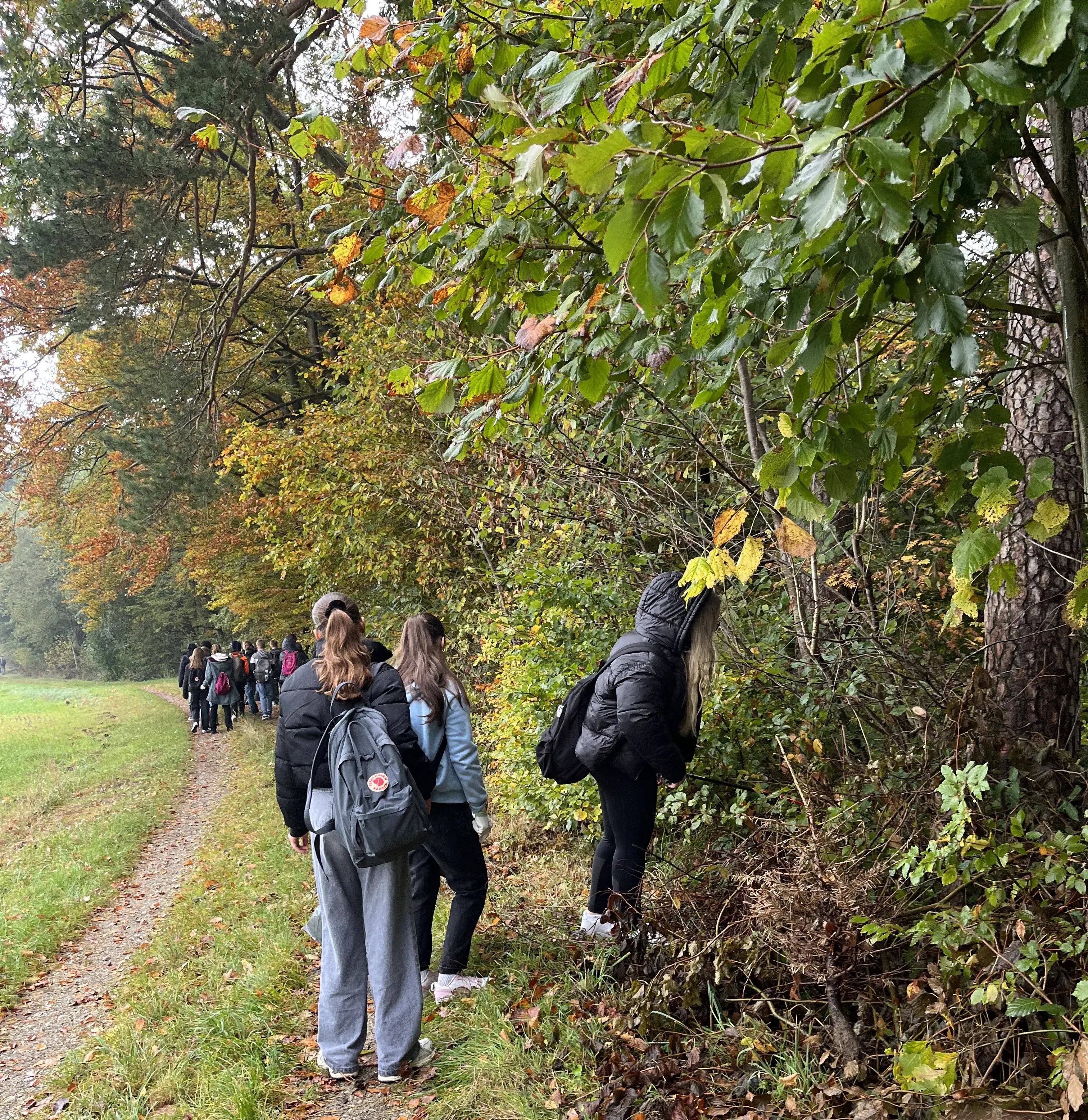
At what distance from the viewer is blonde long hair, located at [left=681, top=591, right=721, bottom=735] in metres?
4.14

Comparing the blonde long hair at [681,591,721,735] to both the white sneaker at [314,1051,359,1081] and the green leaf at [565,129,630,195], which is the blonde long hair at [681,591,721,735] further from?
the green leaf at [565,129,630,195]

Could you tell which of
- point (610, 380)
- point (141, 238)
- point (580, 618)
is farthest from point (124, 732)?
point (610, 380)

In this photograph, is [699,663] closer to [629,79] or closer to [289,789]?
[289,789]

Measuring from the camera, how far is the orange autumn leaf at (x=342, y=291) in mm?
3521

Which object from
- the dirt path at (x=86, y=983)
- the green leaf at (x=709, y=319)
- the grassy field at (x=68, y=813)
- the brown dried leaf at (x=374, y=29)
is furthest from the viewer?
the grassy field at (x=68, y=813)

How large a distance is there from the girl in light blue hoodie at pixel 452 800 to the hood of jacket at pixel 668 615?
1.11m

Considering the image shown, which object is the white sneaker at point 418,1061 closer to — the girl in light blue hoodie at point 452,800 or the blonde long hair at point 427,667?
the girl in light blue hoodie at point 452,800

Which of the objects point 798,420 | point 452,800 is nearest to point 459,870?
point 452,800

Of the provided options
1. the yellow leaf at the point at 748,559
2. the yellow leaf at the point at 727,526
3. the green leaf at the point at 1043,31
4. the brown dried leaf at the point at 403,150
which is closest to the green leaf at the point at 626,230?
the green leaf at the point at 1043,31

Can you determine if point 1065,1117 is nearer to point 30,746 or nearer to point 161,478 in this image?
point 161,478

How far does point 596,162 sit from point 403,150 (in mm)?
2113

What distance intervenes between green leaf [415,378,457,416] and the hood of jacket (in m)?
1.86

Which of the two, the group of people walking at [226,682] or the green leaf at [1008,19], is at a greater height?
the green leaf at [1008,19]

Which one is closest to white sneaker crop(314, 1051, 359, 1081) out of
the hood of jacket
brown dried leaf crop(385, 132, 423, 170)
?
the hood of jacket
